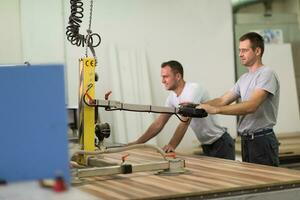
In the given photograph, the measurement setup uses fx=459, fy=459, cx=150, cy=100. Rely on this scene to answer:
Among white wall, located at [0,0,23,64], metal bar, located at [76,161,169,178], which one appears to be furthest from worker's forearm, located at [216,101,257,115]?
white wall, located at [0,0,23,64]

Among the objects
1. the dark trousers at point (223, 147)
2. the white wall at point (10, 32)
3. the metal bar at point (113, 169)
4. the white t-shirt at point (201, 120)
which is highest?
the white wall at point (10, 32)

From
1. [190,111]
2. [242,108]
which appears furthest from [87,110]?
[242,108]

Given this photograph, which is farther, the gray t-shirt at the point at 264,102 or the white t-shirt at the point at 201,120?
the white t-shirt at the point at 201,120

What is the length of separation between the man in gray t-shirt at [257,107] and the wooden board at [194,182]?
0.75m

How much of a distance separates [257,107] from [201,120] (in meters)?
0.77

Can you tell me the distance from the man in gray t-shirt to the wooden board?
753mm

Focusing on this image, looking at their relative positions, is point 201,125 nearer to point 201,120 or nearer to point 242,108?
point 201,120

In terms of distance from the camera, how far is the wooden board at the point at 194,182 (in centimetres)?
164

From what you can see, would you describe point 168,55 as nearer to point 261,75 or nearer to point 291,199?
point 261,75

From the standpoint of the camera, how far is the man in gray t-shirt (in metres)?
2.91

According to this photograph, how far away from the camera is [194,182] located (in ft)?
6.02

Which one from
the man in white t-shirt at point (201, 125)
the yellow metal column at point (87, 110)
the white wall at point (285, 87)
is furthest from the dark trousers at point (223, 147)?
the white wall at point (285, 87)

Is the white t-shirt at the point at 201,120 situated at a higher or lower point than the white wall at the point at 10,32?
lower

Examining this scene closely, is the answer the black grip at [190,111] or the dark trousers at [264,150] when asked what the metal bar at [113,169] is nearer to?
the black grip at [190,111]
